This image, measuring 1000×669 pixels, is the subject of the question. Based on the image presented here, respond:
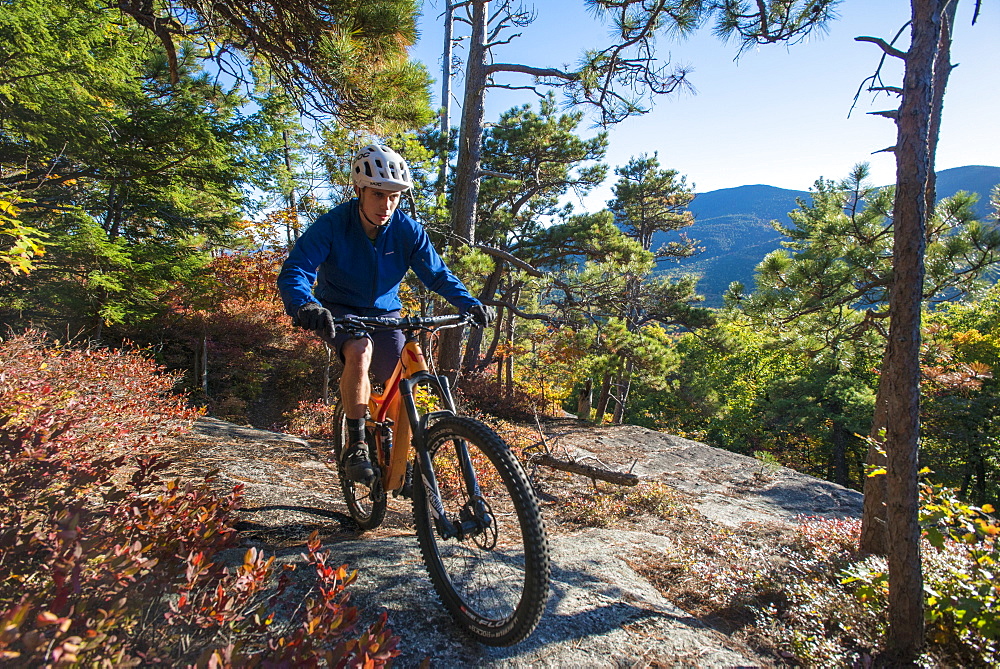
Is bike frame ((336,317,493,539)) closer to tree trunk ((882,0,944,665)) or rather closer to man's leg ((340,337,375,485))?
man's leg ((340,337,375,485))

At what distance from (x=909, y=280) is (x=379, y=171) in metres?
3.19

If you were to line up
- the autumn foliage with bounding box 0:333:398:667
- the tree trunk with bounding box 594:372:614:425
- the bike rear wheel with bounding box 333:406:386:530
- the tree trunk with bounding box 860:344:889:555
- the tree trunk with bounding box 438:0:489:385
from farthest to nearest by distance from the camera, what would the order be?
1. the tree trunk with bounding box 594:372:614:425
2. the tree trunk with bounding box 438:0:489:385
3. the tree trunk with bounding box 860:344:889:555
4. the bike rear wheel with bounding box 333:406:386:530
5. the autumn foliage with bounding box 0:333:398:667

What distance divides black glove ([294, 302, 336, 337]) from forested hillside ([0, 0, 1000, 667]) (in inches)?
23.1

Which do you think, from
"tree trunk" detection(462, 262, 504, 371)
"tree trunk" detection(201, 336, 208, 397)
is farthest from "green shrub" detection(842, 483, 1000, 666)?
"tree trunk" detection(462, 262, 504, 371)

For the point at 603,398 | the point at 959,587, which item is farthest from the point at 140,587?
the point at 603,398

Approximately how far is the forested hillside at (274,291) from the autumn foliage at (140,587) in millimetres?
13

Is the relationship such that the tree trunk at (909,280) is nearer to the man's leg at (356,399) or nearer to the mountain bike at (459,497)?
the mountain bike at (459,497)

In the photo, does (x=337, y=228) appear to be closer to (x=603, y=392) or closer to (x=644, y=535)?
(x=644, y=535)

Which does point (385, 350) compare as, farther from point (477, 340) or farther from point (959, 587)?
point (477, 340)

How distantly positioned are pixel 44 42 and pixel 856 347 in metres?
9.88

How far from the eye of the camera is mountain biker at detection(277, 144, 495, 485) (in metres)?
2.61

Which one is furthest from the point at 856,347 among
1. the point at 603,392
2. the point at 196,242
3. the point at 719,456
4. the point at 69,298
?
the point at 603,392

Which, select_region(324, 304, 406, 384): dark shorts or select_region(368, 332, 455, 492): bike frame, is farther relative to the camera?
select_region(324, 304, 406, 384): dark shorts

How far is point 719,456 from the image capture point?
1035 centimetres
